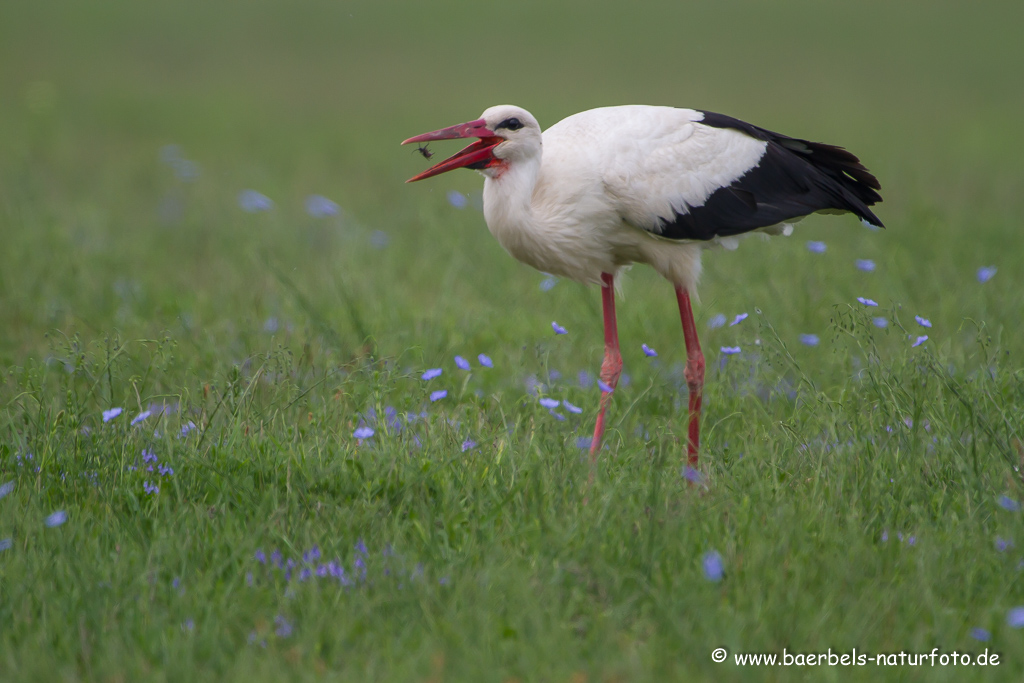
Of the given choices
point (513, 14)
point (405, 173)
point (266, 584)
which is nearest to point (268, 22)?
point (513, 14)

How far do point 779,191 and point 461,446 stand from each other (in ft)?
6.12

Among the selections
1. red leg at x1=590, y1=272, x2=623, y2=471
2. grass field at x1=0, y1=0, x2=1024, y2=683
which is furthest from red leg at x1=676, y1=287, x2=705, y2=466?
A: red leg at x1=590, y1=272, x2=623, y2=471

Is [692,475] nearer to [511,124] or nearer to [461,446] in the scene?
[461,446]

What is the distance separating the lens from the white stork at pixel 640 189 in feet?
12.2

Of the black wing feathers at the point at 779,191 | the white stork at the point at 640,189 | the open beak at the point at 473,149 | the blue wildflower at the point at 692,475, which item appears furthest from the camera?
the black wing feathers at the point at 779,191

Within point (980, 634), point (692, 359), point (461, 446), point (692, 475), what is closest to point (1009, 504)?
point (980, 634)

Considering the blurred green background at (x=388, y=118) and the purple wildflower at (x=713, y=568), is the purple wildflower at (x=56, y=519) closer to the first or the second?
the purple wildflower at (x=713, y=568)

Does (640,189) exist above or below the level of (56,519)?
above

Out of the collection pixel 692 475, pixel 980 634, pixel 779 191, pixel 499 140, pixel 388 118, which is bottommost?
pixel 388 118

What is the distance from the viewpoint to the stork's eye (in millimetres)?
3646

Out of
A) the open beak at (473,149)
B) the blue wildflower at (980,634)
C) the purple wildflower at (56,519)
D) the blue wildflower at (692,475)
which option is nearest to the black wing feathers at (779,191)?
the open beak at (473,149)

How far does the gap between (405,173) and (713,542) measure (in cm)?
800

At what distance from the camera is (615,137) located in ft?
12.9

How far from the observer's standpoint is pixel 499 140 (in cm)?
367
